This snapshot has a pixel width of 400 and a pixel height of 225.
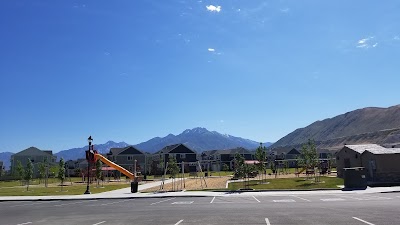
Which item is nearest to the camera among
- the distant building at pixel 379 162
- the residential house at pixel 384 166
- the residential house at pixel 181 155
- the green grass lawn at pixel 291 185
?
the green grass lawn at pixel 291 185

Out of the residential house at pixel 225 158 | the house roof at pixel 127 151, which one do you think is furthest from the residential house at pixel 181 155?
the residential house at pixel 225 158

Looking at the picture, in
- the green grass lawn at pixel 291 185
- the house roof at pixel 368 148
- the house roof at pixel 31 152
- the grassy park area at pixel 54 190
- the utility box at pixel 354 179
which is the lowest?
the grassy park area at pixel 54 190

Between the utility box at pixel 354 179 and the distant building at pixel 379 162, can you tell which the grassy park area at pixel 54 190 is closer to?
the utility box at pixel 354 179

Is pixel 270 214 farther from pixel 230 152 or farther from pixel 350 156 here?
pixel 230 152

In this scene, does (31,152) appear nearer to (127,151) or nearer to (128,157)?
(127,151)

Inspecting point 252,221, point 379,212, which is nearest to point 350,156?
point 379,212

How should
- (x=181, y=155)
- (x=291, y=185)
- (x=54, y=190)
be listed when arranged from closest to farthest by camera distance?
(x=291, y=185)
(x=54, y=190)
(x=181, y=155)

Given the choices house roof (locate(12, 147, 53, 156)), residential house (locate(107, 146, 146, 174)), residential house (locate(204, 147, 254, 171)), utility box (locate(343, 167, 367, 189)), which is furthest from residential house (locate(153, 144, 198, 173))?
utility box (locate(343, 167, 367, 189))

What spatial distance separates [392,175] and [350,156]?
7967 mm

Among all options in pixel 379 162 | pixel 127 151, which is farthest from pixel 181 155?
pixel 379 162

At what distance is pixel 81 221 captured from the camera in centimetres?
1689

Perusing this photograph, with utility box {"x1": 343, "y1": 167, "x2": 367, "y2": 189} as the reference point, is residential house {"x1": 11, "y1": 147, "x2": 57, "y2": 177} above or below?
above

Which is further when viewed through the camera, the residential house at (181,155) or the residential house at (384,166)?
the residential house at (181,155)

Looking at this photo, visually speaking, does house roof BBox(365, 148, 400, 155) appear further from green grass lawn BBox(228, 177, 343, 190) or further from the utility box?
the utility box
